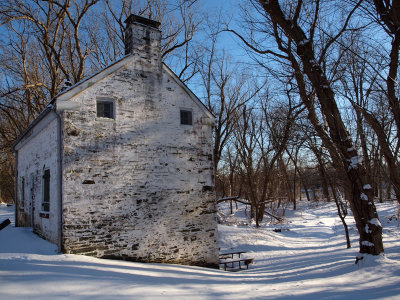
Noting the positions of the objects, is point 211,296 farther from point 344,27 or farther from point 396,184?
point 344,27

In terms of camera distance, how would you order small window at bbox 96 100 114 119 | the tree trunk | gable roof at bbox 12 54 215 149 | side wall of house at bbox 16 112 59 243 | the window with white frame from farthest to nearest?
the window with white frame < small window at bbox 96 100 114 119 < side wall of house at bbox 16 112 59 243 < gable roof at bbox 12 54 215 149 < the tree trunk

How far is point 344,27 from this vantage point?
909 cm

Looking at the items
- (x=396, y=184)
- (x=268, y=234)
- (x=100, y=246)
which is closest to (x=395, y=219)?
(x=268, y=234)

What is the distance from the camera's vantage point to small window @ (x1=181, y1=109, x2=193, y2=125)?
A: 10914 mm

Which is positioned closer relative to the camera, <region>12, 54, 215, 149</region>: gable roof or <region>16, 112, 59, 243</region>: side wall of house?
<region>12, 54, 215, 149</region>: gable roof

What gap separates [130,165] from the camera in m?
9.47

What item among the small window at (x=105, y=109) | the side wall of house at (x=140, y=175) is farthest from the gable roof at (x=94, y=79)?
the small window at (x=105, y=109)

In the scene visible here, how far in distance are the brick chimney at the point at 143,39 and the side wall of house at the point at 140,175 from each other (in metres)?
0.48

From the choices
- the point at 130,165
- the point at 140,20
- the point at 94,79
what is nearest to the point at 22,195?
the point at 130,165

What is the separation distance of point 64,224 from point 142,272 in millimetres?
2546

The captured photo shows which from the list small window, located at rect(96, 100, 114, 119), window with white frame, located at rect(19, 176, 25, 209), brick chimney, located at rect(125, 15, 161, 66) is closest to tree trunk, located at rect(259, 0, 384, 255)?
brick chimney, located at rect(125, 15, 161, 66)

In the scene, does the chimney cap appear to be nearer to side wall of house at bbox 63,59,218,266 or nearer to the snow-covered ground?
side wall of house at bbox 63,59,218,266

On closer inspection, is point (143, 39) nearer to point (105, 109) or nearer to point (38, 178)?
point (105, 109)

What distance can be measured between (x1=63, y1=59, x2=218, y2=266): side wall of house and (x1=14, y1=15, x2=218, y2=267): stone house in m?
0.03
